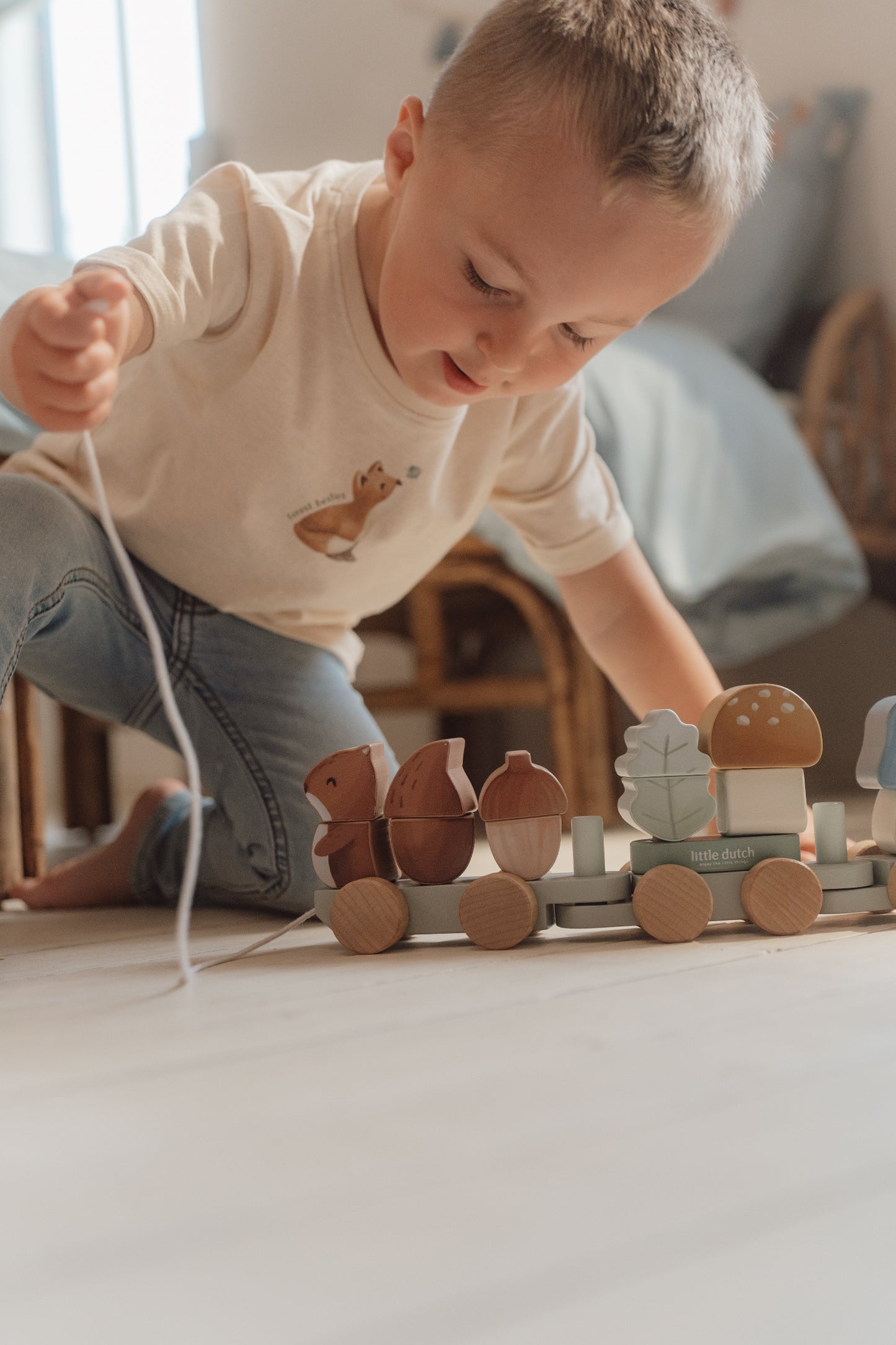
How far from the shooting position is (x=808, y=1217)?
29 centimetres

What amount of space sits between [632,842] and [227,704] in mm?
406

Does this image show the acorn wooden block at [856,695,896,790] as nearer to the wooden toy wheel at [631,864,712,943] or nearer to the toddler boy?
the wooden toy wheel at [631,864,712,943]

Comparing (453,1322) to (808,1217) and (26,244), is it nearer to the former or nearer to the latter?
(808,1217)

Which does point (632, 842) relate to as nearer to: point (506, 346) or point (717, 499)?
point (506, 346)

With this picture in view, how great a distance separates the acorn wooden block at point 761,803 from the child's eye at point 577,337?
0.85 feet

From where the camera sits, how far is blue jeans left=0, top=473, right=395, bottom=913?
2.93 ft

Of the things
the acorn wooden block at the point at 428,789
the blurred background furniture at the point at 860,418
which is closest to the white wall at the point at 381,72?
the blurred background furniture at the point at 860,418

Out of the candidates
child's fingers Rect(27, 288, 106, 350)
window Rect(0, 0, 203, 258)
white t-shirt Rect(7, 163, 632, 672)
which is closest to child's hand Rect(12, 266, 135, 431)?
child's fingers Rect(27, 288, 106, 350)

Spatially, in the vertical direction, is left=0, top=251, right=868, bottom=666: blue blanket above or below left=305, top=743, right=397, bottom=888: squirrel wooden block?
above

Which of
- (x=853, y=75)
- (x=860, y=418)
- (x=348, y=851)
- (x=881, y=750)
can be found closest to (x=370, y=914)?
(x=348, y=851)

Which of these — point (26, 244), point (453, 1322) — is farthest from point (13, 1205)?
point (26, 244)

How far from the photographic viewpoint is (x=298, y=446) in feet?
2.69

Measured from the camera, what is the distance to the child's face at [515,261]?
0.62 metres

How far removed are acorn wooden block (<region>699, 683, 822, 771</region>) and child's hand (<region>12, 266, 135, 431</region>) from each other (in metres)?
0.35
